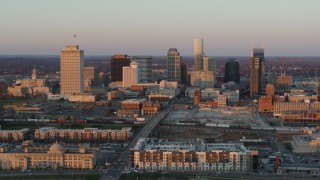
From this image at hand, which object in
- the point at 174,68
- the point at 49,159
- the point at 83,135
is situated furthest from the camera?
the point at 174,68

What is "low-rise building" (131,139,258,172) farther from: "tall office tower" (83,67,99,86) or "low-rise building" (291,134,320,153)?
"tall office tower" (83,67,99,86)

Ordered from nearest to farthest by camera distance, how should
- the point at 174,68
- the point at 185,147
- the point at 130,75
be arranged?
the point at 185,147
the point at 130,75
the point at 174,68

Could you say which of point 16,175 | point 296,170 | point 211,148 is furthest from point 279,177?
point 16,175

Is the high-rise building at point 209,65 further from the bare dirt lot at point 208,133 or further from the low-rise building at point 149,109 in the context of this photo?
the bare dirt lot at point 208,133

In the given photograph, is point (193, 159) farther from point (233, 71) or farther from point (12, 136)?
point (233, 71)

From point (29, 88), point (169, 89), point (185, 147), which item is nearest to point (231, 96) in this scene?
point (169, 89)

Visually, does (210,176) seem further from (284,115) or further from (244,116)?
(244,116)
